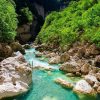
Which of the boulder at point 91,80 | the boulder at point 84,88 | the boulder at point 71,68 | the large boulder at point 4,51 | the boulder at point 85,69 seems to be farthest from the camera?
the large boulder at point 4,51

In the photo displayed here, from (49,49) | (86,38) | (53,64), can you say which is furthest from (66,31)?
(53,64)

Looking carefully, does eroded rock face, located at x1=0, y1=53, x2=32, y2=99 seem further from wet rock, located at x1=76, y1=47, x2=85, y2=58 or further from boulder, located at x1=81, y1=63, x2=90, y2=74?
wet rock, located at x1=76, y1=47, x2=85, y2=58

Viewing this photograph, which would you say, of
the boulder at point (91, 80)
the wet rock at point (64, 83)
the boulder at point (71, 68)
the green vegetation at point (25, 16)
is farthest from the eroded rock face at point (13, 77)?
the green vegetation at point (25, 16)

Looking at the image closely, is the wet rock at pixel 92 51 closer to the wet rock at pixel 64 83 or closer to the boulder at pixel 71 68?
the boulder at pixel 71 68

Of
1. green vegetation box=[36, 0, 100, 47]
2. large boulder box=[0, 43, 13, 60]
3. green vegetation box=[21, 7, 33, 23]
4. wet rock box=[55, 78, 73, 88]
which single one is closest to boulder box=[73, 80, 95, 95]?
wet rock box=[55, 78, 73, 88]

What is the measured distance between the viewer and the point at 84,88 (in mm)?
25578

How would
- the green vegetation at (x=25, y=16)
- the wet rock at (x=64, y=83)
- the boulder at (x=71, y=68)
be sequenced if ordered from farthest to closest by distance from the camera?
the green vegetation at (x=25, y=16) → the boulder at (x=71, y=68) → the wet rock at (x=64, y=83)

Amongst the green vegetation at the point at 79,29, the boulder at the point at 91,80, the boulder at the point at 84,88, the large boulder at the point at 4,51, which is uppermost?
the green vegetation at the point at 79,29

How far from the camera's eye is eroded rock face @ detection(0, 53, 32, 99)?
23.7 m

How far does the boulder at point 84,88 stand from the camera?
991 inches

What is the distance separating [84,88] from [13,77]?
7171 millimetres

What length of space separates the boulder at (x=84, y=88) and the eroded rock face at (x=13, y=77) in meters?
5.01

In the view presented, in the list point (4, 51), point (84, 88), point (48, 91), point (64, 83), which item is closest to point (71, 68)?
point (64, 83)

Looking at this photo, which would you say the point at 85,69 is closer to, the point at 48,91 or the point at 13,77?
the point at 48,91
